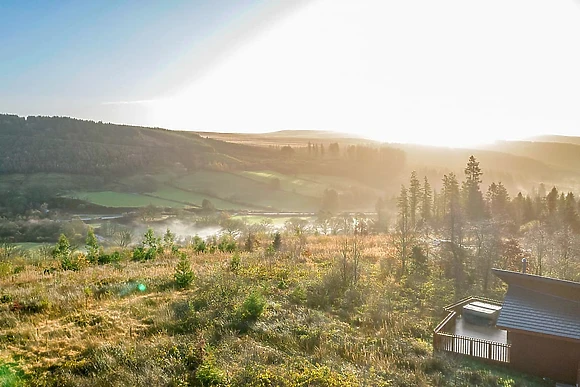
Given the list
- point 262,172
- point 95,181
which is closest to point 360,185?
point 262,172

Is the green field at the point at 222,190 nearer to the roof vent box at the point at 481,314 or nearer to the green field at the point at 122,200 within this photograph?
the green field at the point at 122,200

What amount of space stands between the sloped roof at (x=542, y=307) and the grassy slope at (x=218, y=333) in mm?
1715

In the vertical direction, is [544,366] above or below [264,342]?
below

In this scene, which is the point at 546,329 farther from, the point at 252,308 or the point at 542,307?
the point at 252,308

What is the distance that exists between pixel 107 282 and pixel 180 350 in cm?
801

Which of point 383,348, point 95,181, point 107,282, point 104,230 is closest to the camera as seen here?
point 383,348

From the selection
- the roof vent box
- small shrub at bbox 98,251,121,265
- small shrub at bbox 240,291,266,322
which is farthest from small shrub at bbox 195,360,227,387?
small shrub at bbox 98,251,121,265

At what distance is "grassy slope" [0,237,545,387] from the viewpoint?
386 inches

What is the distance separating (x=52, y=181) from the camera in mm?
72812

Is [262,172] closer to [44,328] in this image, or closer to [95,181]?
[95,181]

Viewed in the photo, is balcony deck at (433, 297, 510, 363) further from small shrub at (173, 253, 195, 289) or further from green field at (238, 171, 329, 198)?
green field at (238, 171, 329, 198)

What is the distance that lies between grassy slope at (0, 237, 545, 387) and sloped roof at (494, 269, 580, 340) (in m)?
1.72

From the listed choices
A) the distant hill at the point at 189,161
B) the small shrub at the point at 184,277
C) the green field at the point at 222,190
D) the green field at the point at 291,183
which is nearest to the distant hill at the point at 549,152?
the distant hill at the point at 189,161

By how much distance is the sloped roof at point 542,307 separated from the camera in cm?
1212
